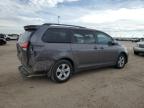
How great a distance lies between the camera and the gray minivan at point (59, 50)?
466cm

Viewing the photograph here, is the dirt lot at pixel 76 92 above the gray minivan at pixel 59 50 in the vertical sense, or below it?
below

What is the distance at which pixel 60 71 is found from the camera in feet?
16.8

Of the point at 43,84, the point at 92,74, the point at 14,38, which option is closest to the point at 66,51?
the point at 43,84

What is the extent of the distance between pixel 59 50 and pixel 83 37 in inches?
48.2

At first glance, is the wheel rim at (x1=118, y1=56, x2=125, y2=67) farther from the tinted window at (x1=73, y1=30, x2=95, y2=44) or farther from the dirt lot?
the tinted window at (x1=73, y1=30, x2=95, y2=44)

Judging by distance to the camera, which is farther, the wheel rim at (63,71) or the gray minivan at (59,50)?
the wheel rim at (63,71)

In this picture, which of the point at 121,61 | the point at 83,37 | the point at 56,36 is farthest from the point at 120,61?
the point at 56,36

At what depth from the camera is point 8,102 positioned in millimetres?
3799

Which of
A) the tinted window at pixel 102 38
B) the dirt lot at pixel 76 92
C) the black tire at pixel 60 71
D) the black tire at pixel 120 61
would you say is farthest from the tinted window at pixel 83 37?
the black tire at pixel 120 61

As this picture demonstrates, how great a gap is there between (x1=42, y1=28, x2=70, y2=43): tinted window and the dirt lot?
1.36 metres

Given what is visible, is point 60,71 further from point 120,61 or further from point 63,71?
point 120,61

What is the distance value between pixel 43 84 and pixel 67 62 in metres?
1.02

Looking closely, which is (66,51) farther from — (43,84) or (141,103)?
(141,103)

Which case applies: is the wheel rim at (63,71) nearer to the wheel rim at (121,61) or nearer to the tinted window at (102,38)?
the tinted window at (102,38)
